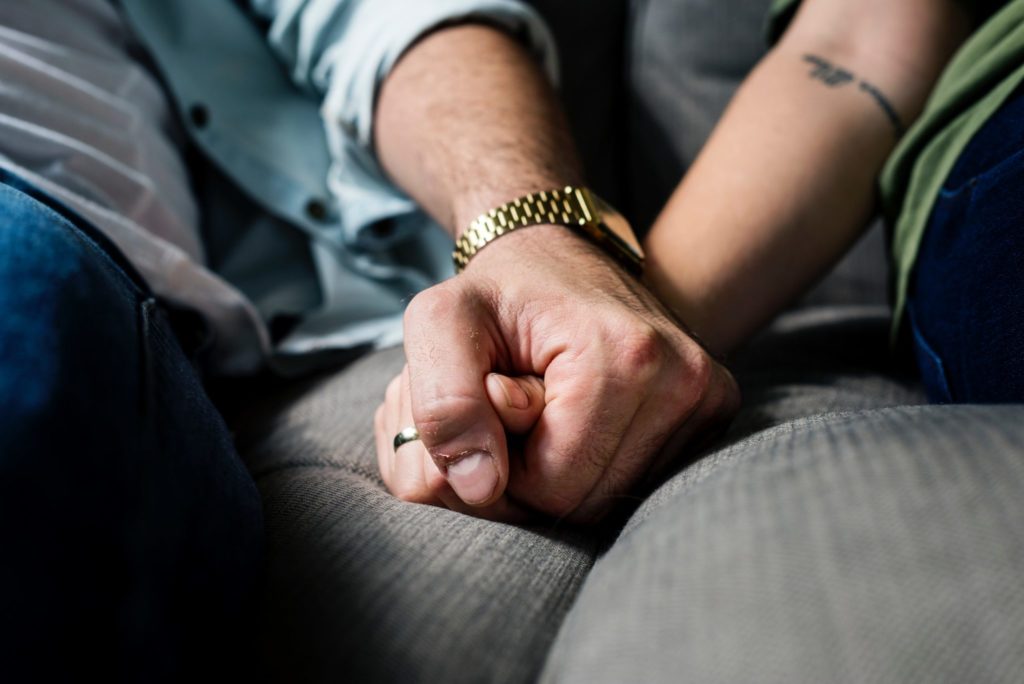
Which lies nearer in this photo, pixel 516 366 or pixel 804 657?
pixel 804 657

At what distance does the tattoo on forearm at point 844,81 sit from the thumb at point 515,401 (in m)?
0.41

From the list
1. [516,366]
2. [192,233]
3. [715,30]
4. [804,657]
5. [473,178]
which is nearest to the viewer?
[804,657]

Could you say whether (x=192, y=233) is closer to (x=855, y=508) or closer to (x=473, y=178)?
(x=473, y=178)

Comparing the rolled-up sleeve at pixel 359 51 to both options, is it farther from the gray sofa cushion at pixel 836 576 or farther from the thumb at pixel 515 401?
the gray sofa cushion at pixel 836 576

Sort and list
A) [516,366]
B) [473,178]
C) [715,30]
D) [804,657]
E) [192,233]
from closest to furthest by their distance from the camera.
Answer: [804,657] < [516,366] < [473,178] < [192,233] < [715,30]

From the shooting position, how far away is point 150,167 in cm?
69

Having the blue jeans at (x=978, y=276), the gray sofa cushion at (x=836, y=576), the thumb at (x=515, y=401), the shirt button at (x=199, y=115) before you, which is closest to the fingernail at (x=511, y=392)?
the thumb at (x=515, y=401)

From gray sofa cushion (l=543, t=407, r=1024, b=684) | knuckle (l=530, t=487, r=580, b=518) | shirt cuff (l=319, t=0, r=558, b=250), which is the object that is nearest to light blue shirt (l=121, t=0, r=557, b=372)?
shirt cuff (l=319, t=0, r=558, b=250)

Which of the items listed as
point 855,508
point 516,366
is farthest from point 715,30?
point 855,508

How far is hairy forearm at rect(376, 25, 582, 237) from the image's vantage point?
23.4 inches

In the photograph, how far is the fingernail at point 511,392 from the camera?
42 centimetres

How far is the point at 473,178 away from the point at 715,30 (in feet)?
1.36

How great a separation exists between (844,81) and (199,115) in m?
0.60

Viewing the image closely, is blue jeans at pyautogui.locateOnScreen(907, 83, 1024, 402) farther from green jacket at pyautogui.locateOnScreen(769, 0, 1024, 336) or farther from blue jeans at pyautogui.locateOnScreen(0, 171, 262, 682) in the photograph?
blue jeans at pyautogui.locateOnScreen(0, 171, 262, 682)
